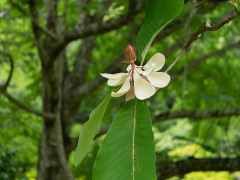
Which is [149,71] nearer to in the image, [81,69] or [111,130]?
[111,130]

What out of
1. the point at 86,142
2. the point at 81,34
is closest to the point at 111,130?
the point at 86,142

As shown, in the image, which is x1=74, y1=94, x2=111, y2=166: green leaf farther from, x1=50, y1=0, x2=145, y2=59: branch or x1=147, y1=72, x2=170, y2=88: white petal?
x1=50, y1=0, x2=145, y2=59: branch

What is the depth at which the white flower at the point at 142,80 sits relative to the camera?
1.65ft

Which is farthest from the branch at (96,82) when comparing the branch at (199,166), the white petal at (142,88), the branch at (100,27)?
the white petal at (142,88)

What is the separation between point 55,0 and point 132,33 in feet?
2.49

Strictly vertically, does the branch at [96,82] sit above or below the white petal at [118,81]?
above

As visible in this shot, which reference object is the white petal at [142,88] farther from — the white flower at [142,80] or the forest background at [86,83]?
the forest background at [86,83]

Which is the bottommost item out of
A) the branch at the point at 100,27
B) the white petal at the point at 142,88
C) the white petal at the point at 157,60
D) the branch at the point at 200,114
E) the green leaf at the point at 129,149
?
the green leaf at the point at 129,149

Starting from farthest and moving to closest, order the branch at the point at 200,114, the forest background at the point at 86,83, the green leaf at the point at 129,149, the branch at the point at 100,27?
the branch at the point at 200,114 → the forest background at the point at 86,83 → the branch at the point at 100,27 → the green leaf at the point at 129,149

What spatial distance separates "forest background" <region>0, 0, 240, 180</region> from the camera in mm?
1875

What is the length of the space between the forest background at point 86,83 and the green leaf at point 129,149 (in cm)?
98

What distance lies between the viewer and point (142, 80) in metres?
0.52

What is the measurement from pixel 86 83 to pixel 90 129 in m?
2.22

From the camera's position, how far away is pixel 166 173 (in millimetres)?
2047
